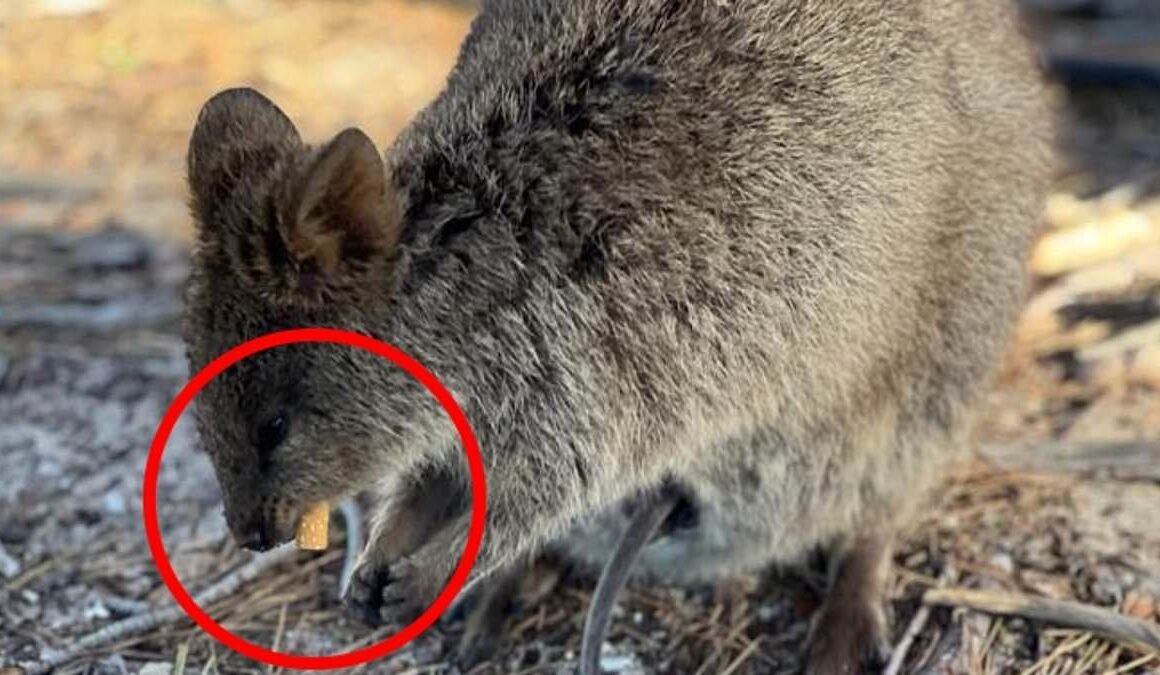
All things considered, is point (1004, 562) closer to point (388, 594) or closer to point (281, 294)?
point (388, 594)

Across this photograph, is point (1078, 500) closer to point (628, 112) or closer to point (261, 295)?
point (628, 112)

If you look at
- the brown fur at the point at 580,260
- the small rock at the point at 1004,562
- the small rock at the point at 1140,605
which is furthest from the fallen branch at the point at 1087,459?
the brown fur at the point at 580,260

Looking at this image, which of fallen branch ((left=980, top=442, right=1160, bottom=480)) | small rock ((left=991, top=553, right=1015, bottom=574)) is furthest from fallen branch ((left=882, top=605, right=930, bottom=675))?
fallen branch ((left=980, top=442, right=1160, bottom=480))

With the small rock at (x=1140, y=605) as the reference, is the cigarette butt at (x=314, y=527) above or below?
above

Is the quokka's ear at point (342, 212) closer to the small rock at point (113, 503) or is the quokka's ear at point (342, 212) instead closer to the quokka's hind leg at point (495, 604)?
the quokka's hind leg at point (495, 604)

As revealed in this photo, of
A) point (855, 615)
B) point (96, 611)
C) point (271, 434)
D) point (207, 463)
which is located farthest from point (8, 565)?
point (855, 615)
